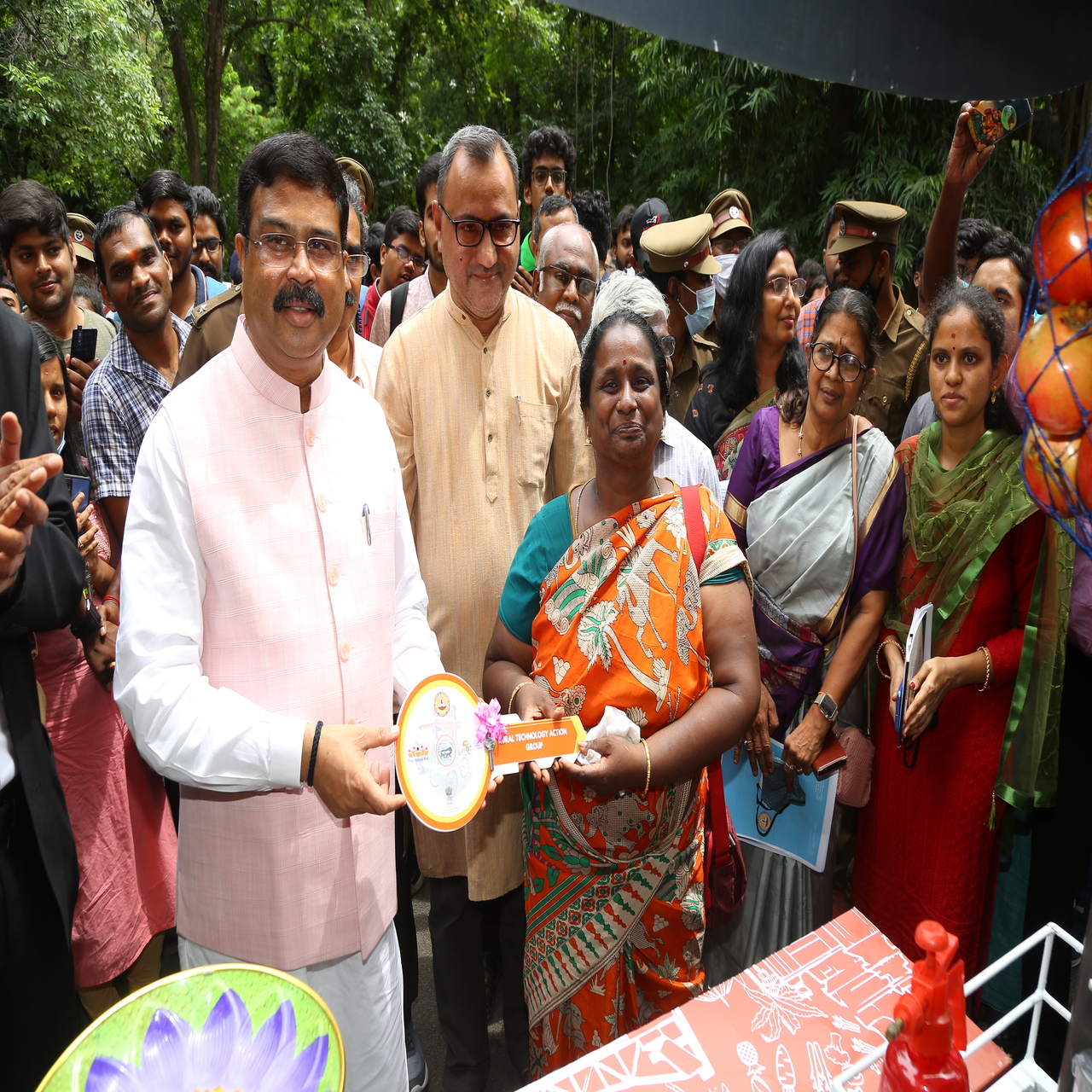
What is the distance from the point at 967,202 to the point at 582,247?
7081mm

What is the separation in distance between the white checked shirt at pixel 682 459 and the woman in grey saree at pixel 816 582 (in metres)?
0.20

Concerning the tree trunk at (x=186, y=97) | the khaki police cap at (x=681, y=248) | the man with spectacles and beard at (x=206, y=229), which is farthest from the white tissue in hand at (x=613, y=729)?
the tree trunk at (x=186, y=97)

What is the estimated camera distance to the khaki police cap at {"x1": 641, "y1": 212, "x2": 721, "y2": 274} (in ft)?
12.9

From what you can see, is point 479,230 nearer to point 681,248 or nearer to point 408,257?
point 681,248

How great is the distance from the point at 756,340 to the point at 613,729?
1901 millimetres

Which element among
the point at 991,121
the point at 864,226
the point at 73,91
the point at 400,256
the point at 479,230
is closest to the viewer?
the point at 479,230

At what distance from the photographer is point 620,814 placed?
2000 millimetres

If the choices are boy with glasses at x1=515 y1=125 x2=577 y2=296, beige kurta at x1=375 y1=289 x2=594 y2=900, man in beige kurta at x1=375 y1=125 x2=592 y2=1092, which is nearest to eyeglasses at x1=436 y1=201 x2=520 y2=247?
man in beige kurta at x1=375 y1=125 x2=592 y2=1092

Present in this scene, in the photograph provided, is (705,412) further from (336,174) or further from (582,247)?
(336,174)

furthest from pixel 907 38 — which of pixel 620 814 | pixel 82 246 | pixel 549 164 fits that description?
pixel 82 246

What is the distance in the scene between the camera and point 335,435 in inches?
72.1

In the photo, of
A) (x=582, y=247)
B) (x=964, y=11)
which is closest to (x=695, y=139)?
(x=582, y=247)

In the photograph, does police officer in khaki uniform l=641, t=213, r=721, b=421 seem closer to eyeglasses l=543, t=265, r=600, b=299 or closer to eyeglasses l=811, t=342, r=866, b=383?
eyeglasses l=543, t=265, r=600, b=299

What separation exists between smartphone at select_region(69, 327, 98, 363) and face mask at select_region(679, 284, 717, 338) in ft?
8.31
